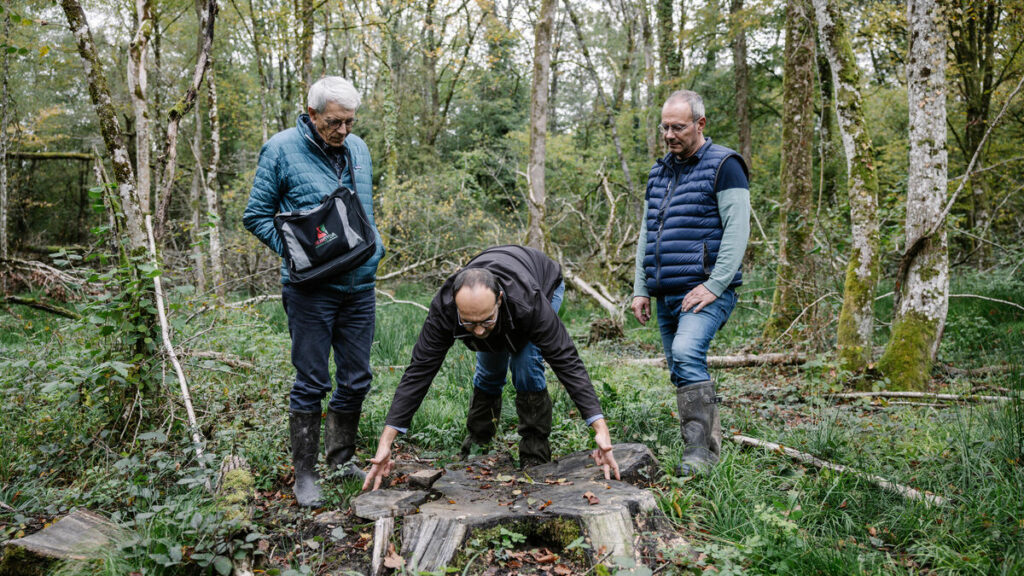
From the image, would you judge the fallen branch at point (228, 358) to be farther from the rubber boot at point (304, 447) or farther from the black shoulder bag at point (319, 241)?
the black shoulder bag at point (319, 241)

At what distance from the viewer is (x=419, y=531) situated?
8.23 ft

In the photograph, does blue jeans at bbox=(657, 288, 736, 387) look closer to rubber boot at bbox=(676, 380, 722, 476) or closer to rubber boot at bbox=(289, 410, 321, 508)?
rubber boot at bbox=(676, 380, 722, 476)

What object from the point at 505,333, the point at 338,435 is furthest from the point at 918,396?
the point at 338,435

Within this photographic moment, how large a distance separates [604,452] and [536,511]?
1.41ft

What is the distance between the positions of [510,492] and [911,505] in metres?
1.83

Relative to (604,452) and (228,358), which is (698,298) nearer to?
(604,452)

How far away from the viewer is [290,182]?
3.08 metres

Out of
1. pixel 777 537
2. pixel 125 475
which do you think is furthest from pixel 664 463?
pixel 125 475

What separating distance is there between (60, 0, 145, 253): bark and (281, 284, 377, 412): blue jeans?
3.64 feet

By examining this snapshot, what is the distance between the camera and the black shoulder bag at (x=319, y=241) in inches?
116

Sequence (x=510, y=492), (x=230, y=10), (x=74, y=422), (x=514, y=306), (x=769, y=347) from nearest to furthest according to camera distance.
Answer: (x=514, y=306) < (x=510, y=492) < (x=74, y=422) < (x=769, y=347) < (x=230, y=10)

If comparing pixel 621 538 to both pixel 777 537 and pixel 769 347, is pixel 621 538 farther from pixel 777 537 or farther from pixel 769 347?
pixel 769 347

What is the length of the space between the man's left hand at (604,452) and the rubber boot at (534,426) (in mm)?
545

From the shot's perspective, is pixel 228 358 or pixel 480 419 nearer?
pixel 480 419
